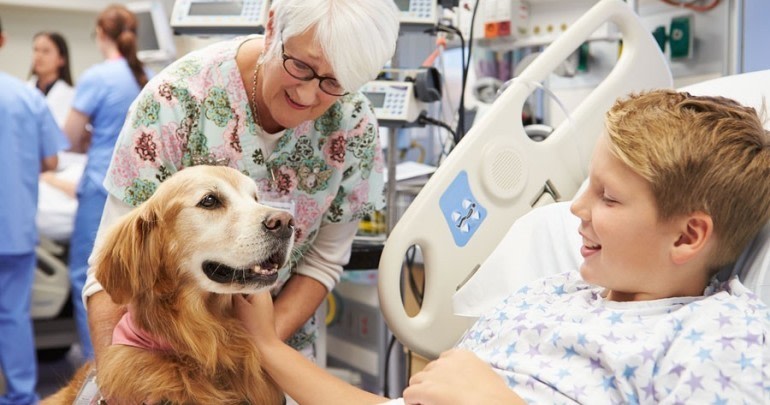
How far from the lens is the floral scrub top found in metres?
1.56

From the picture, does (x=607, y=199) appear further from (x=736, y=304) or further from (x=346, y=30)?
(x=346, y=30)

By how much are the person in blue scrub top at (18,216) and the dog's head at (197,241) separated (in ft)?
8.02

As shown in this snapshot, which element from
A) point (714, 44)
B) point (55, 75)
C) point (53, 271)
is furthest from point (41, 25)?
point (714, 44)

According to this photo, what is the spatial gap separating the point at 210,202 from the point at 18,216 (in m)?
2.53

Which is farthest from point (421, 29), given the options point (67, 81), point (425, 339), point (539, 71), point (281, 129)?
point (67, 81)

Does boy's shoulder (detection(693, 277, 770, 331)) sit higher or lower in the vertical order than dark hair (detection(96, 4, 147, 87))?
lower

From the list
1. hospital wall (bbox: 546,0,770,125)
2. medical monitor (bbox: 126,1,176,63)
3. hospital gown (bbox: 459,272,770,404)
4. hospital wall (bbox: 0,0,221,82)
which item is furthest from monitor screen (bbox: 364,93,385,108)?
hospital wall (bbox: 0,0,221,82)

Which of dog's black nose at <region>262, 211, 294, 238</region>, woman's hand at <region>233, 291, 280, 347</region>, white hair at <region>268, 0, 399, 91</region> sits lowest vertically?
woman's hand at <region>233, 291, 280, 347</region>

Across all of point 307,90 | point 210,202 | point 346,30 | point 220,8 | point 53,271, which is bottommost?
point 53,271

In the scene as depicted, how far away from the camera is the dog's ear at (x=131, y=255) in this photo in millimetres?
1426

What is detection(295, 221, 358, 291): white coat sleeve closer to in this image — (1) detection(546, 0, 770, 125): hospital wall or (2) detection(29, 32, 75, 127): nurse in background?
(1) detection(546, 0, 770, 125): hospital wall

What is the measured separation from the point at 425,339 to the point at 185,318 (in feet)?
1.64

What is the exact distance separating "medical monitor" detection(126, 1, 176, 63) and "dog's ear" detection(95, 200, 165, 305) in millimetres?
4410

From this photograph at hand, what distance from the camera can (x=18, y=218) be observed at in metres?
3.61
